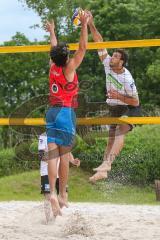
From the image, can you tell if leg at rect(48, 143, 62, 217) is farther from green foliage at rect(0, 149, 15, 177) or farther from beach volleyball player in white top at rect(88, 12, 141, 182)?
green foliage at rect(0, 149, 15, 177)

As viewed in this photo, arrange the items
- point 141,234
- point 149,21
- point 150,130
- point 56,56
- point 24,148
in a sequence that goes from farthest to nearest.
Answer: point 149,21 < point 150,130 < point 24,148 < point 141,234 < point 56,56

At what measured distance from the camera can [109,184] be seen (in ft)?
48.4

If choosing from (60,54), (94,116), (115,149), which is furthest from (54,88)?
(94,116)

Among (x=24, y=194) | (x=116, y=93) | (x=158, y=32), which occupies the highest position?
(x=158, y=32)

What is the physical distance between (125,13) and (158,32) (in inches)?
53.9

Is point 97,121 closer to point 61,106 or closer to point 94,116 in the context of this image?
point 94,116

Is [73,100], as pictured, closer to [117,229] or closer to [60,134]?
[60,134]

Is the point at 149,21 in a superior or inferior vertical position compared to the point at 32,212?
superior

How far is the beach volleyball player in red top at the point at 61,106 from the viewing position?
24.3 ft

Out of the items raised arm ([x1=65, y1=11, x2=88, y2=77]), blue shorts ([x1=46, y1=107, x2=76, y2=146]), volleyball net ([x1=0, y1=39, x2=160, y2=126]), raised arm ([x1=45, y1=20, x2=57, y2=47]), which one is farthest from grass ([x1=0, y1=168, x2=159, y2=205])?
raised arm ([x1=65, y1=11, x2=88, y2=77])

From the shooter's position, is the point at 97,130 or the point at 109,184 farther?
the point at 109,184

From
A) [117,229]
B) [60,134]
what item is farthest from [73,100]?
[117,229]

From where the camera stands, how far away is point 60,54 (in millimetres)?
7371

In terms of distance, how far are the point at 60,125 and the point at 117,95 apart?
119 centimetres
